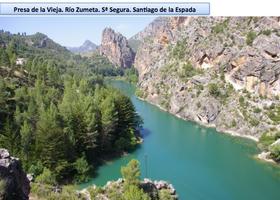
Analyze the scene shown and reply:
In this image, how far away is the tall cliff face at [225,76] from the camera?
9325 cm

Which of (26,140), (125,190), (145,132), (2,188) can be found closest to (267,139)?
(145,132)

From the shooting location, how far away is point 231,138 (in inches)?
3408

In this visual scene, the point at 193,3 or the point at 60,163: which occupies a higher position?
the point at 193,3

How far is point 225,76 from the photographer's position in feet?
348

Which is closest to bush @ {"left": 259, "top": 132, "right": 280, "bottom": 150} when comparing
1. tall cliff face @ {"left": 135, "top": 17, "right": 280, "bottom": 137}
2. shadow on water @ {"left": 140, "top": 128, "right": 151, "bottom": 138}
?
tall cliff face @ {"left": 135, "top": 17, "right": 280, "bottom": 137}

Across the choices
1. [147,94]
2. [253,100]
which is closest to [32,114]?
[253,100]

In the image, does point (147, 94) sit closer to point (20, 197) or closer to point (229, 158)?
point (229, 158)

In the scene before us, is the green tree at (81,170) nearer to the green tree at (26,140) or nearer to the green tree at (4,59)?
the green tree at (26,140)

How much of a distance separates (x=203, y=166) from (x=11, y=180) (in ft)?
163

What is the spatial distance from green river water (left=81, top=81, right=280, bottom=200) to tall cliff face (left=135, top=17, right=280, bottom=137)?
6.94m

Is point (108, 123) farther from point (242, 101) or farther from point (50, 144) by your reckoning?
point (242, 101)

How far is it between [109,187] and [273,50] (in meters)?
64.4

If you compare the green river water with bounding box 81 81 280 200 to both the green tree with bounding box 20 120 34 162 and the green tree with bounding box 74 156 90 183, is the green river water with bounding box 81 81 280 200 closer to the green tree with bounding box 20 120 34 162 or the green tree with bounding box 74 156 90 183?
the green tree with bounding box 74 156 90 183

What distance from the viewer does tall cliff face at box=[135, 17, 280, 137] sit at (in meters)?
93.2
